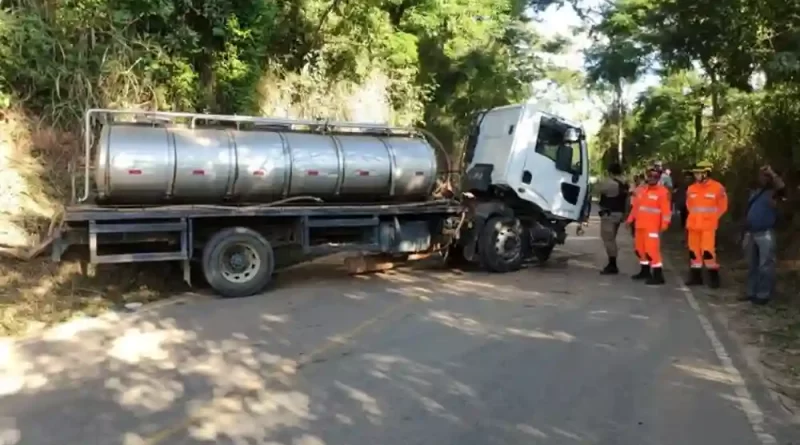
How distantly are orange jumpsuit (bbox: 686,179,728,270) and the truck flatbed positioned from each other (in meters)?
3.53

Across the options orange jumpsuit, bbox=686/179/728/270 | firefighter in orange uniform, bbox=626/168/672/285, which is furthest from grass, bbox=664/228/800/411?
firefighter in orange uniform, bbox=626/168/672/285

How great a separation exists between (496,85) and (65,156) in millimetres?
17693

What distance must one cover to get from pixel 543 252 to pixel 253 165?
224 inches

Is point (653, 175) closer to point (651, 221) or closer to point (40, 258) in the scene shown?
point (651, 221)

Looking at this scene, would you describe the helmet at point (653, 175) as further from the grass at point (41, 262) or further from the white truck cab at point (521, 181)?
the grass at point (41, 262)

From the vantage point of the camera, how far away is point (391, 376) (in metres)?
6.64

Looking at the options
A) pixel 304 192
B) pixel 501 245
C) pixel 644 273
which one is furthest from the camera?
pixel 501 245

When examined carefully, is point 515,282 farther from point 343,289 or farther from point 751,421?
point 751,421

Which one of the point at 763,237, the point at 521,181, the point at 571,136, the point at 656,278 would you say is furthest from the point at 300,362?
the point at 571,136

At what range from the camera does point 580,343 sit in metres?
7.89

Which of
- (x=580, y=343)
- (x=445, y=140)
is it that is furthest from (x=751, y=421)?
(x=445, y=140)

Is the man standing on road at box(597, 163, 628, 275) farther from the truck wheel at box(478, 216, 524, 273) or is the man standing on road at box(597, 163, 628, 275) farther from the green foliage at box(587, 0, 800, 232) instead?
the green foliage at box(587, 0, 800, 232)

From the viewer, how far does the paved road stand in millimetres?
5312

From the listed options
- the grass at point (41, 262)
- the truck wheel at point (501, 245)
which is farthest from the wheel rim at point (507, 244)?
the grass at point (41, 262)
